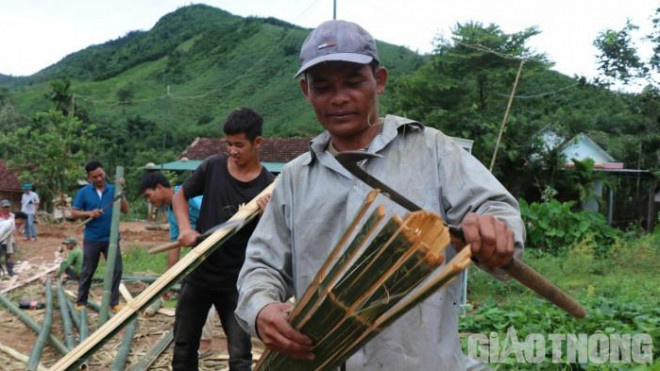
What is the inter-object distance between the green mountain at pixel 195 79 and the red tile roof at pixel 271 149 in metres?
9.15

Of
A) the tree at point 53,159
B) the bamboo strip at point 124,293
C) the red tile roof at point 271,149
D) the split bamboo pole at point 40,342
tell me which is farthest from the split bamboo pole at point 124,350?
the red tile roof at point 271,149

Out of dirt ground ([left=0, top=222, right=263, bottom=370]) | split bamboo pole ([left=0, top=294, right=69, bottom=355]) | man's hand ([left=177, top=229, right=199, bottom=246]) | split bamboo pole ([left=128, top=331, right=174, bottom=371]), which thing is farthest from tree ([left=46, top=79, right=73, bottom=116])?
man's hand ([left=177, top=229, right=199, bottom=246])

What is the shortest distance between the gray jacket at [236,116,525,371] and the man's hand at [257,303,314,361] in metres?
0.04

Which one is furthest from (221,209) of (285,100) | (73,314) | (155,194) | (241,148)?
(285,100)

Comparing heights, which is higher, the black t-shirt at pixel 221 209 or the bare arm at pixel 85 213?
the black t-shirt at pixel 221 209

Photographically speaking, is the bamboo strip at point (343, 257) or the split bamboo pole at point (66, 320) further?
Answer: the split bamboo pole at point (66, 320)

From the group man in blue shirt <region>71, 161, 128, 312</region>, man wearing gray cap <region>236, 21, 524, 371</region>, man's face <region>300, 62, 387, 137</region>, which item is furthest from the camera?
man in blue shirt <region>71, 161, 128, 312</region>

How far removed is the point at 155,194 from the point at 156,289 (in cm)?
158

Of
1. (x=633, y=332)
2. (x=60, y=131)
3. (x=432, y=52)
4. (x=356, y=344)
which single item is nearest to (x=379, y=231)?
(x=356, y=344)

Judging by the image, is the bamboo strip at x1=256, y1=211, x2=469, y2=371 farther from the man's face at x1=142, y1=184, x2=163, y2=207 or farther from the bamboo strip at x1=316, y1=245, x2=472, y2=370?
the man's face at x1=142, y1=184, x2=163, y2=207

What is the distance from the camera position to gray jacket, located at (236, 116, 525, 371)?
1475 millimetres

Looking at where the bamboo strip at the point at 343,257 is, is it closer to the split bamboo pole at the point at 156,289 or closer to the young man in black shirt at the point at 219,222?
the split bamboo pole at the point at 156,289

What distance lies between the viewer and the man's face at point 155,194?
14.5 ft

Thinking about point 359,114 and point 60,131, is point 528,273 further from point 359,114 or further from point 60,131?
point 60,131
